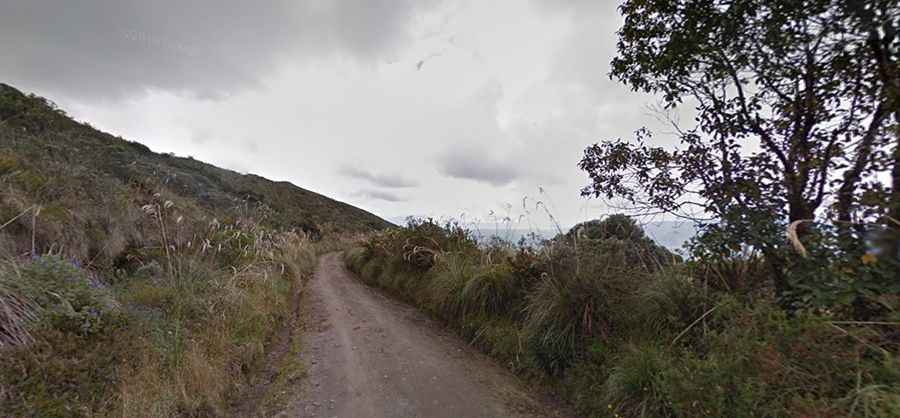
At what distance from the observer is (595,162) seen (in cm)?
372

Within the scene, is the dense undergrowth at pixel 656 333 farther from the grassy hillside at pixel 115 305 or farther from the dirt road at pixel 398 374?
the grassy hillside at pixel 115 305

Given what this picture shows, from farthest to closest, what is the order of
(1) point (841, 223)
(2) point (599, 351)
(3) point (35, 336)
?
(2) point (599, 351), (3) point (35, 336), (1) point (841, 223)

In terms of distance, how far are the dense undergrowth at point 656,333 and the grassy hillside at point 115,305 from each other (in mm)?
2795

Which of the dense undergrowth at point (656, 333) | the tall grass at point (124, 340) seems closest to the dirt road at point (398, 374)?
the dense undergrowth at point (656, 333)

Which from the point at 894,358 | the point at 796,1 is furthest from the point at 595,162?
the point at 894,358

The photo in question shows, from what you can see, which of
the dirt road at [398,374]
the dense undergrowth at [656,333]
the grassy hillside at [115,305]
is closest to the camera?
the dense undergrowth at [656,333]

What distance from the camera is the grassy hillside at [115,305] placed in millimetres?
2350

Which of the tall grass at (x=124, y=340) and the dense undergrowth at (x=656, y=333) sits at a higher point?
the dense undergrowth at (x=656, y=333)

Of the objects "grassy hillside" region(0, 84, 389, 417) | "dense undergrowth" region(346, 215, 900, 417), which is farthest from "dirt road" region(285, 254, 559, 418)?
"grassy hillside" region(0, 84, 389, 417)

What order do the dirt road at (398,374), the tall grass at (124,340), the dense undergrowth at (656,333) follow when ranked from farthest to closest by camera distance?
the dirt road at (398,374), the tall grass at (124,340), the dense undergrowth at (656,333)

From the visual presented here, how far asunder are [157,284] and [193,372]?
2.00 meters

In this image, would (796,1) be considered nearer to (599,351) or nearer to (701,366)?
(701,366)

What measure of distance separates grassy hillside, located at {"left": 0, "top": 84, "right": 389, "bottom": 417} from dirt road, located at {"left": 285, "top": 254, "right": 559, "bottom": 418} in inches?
22.1

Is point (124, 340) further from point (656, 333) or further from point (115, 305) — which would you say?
point (656, 333)
